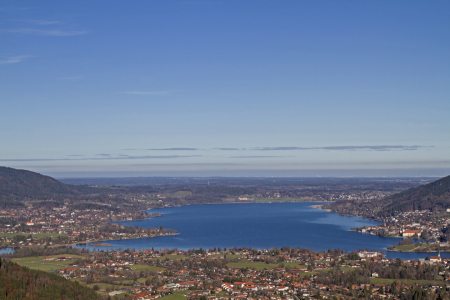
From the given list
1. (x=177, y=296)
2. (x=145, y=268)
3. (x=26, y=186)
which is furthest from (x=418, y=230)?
(x=26, y=186)

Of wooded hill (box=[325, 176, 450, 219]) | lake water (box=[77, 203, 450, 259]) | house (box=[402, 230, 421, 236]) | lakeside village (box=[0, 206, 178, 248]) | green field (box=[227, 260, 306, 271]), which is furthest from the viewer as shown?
wooded hill (box=[325, 176, 450, 219])

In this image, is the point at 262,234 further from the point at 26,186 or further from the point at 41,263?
the point at 26,186

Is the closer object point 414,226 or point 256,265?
point 256,265

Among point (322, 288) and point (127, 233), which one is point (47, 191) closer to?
point (127, 233)

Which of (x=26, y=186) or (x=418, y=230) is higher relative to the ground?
(x=26, y=186)

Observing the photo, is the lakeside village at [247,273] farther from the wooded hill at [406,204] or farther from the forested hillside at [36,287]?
the wooded hill at [406,204]

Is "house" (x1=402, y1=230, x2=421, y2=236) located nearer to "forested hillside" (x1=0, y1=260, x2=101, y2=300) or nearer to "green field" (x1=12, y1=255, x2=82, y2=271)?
"green field" (x1=12, y1=255, x2=82, y2=271)

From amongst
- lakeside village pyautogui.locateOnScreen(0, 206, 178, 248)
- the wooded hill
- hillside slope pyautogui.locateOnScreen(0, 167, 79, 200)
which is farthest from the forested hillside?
hillside slope pyautogui.locateOnScreen(0, 167, 79, 200)

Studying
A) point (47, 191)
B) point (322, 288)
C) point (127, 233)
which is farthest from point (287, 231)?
point (47, 191)
